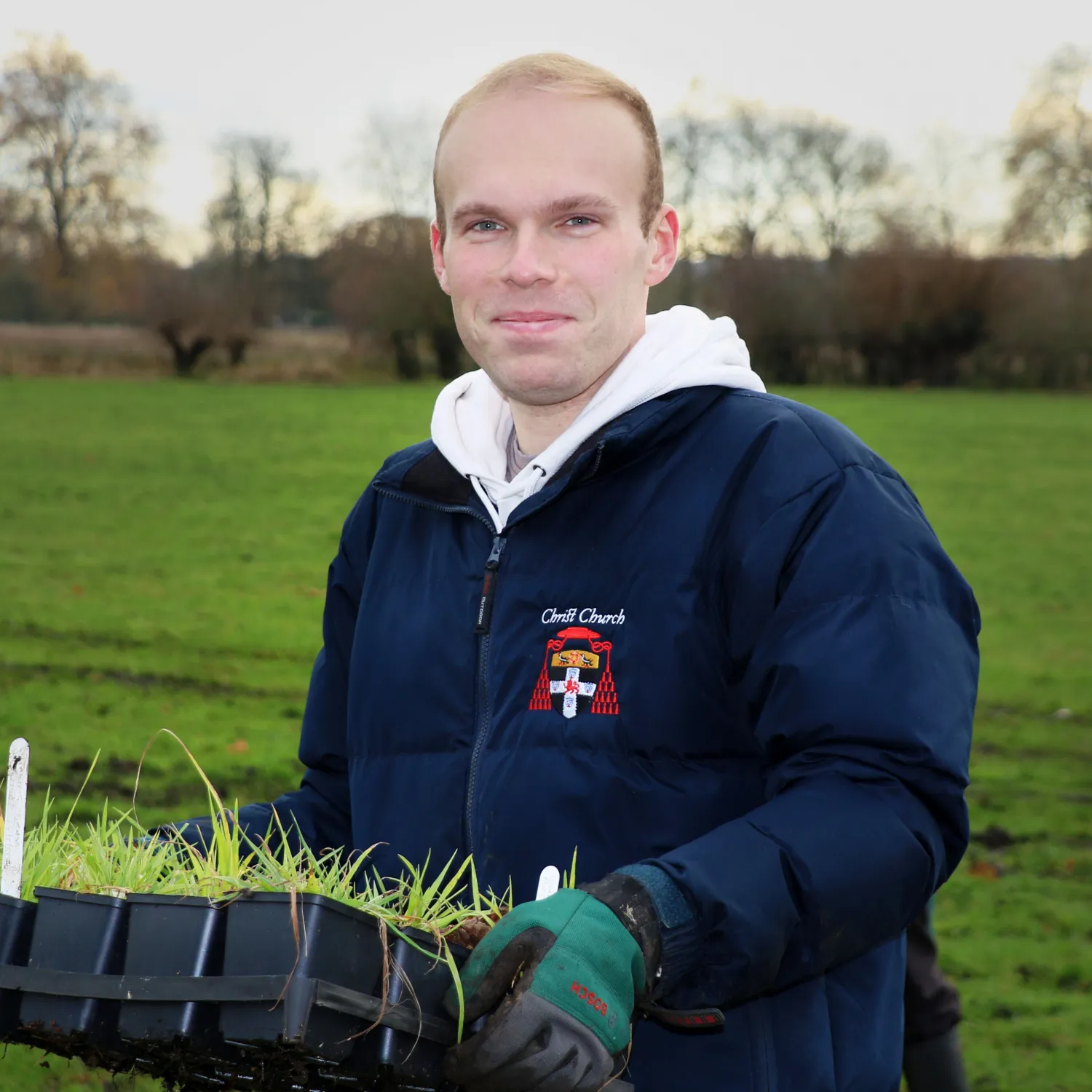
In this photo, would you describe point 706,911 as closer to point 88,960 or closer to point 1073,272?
point 88,960

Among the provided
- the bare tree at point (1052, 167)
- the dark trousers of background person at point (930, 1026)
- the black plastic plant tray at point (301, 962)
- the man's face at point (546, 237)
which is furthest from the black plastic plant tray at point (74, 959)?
the bare tree at point (1052, 167)

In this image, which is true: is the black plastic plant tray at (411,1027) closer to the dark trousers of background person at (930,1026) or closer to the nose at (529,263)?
the nose at (529,263)

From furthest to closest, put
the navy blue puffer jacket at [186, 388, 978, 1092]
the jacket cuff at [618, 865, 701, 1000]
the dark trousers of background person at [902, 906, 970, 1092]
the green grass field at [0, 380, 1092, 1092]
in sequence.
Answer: the green grass field at [0, 380, 1092, 1092], the dark trousers of background person at [902, 906, 970, 1092], the navy blue puffer jacket at [186, 388, 978, 1092], the jacket cuff at [618, 865, 701, 1000]

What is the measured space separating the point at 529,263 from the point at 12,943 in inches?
52.5

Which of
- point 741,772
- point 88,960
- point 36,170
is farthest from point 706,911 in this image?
point 36,170

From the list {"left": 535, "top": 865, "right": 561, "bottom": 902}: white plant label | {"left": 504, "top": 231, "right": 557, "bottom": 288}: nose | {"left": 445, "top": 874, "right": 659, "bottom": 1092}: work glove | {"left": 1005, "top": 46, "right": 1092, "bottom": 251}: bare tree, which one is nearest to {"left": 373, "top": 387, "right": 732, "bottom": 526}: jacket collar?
{"left": 504, "top": 231, "right": 557, "bottom": 288}: nose

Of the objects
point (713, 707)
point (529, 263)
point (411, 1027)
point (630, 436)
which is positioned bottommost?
point (411, 1027)

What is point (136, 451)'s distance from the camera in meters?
26.8

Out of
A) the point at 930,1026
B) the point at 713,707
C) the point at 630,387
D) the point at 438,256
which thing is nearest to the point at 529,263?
the point at 630,387

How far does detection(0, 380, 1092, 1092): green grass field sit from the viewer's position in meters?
6.34

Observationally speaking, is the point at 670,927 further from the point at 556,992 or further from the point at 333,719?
the point at 333,719

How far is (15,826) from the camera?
1998 mm

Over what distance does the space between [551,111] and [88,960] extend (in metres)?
1.50

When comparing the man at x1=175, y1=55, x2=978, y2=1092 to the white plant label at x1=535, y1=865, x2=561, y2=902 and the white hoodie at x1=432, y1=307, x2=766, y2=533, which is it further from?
the white plant label at x1=535, y1=865, x2=561, y2=902
